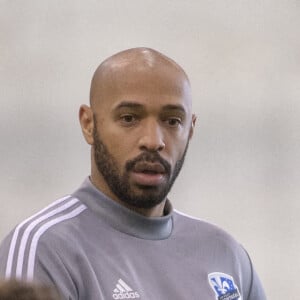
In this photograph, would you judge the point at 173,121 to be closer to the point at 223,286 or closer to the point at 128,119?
the point at 128,119

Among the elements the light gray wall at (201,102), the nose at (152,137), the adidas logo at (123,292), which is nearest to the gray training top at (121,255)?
the adidas logo at (123,292)

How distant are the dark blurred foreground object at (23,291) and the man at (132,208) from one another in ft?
1.97

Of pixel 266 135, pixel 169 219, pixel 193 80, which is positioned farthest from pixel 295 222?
pixel 169 219

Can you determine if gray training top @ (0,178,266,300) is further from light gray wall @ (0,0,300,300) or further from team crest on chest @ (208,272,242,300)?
light gray wall @ (0,0,300,300)

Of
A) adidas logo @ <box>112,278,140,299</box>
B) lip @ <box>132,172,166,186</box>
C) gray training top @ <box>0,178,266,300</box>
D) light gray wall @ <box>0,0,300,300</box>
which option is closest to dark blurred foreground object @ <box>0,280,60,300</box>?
gray training top @ <box>0,178,266,300</box>

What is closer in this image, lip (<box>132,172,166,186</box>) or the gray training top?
the gray training top

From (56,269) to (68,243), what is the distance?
69mm

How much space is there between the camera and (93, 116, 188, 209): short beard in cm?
164

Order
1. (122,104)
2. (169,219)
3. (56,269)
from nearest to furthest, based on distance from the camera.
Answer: (56,269) < (122,104) < (169,219)

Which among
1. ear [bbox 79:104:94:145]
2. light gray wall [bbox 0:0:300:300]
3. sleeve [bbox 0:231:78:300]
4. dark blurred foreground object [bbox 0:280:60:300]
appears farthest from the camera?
light gray wall [bbox 0:0:300:300]

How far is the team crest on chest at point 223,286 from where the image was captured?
66.5 inches

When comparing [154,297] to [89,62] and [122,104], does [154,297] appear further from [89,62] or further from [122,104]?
[89,62]

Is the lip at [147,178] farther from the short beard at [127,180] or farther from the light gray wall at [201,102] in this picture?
the light gray wall at [201,102]

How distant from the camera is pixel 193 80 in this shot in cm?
278
